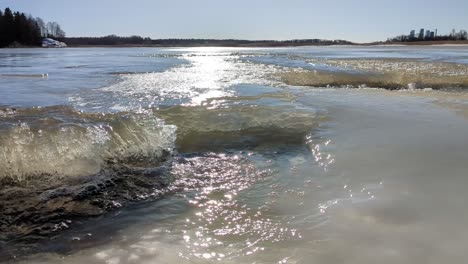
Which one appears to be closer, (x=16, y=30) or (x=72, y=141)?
(x=72, y=141)

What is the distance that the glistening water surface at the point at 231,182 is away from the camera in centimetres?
317

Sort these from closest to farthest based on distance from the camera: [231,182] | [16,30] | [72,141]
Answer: [231,182]
[72,141]
[16,30]

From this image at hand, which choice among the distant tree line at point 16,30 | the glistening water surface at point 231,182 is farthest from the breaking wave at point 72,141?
the distant tree line at point 16,30

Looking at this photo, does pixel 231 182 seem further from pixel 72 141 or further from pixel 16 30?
pixel 16 30

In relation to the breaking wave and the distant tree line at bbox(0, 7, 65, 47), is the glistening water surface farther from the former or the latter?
the distant tree line at bbox(0, 7, 65, 47)

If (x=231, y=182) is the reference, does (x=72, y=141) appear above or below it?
above

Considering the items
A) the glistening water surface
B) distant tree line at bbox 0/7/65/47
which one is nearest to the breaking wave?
the glistening water surface

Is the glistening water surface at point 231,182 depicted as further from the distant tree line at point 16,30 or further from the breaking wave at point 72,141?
the distant tree line at point 16,30

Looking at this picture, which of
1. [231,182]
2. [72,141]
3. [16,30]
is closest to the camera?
[231,182]

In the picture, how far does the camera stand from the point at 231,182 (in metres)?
4.61

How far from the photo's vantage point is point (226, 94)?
9.70 metres

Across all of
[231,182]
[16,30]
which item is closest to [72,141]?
[231,182]

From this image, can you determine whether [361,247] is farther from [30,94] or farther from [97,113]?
[30,94]

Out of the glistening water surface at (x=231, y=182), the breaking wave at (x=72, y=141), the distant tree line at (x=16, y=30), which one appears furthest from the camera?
the distant tree line at (x=16, y=30)
